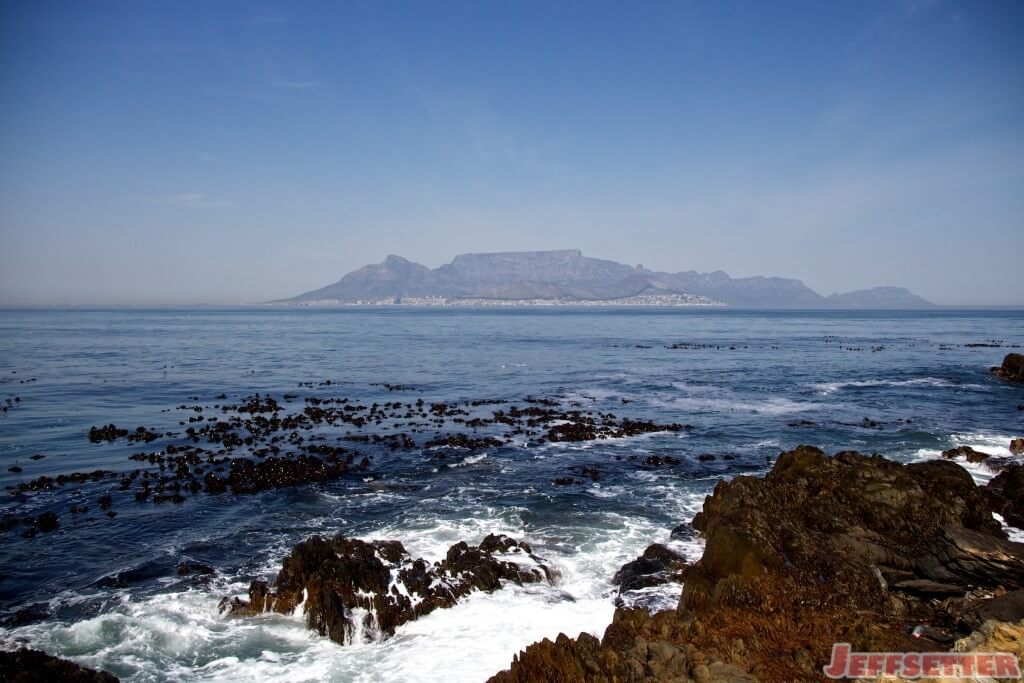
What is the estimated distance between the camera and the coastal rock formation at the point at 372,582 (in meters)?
16.0

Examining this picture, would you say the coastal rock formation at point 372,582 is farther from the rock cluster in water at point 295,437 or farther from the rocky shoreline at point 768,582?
the rock cluster in water at point 295,437

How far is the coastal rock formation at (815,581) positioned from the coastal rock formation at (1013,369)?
48.0 metres

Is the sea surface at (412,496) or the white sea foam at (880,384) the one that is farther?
the white sea foam at (880,384)

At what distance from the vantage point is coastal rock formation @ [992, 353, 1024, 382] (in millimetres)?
57312

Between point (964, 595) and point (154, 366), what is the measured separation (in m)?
78.1

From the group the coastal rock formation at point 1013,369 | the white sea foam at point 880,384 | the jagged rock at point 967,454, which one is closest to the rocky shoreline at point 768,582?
the jagged rock at point 967,454

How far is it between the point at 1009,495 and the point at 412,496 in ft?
80.4

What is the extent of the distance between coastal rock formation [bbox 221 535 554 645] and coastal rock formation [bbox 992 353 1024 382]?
62946 millimetres

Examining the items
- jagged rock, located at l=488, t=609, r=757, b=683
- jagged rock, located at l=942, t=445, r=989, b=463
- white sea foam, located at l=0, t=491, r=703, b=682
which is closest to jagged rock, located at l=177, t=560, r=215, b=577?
white sea foam, located at l=0, t=491, r=703, b=682

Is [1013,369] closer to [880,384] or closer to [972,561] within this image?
[880,384]

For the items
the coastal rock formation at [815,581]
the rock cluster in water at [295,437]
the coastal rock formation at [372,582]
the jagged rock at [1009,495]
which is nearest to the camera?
the coastal rock formation at [815,581]

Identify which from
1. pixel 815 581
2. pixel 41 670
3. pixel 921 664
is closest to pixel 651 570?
pixel 815 581

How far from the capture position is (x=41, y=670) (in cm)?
1264

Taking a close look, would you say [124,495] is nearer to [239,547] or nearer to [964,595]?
→ [239,547]
